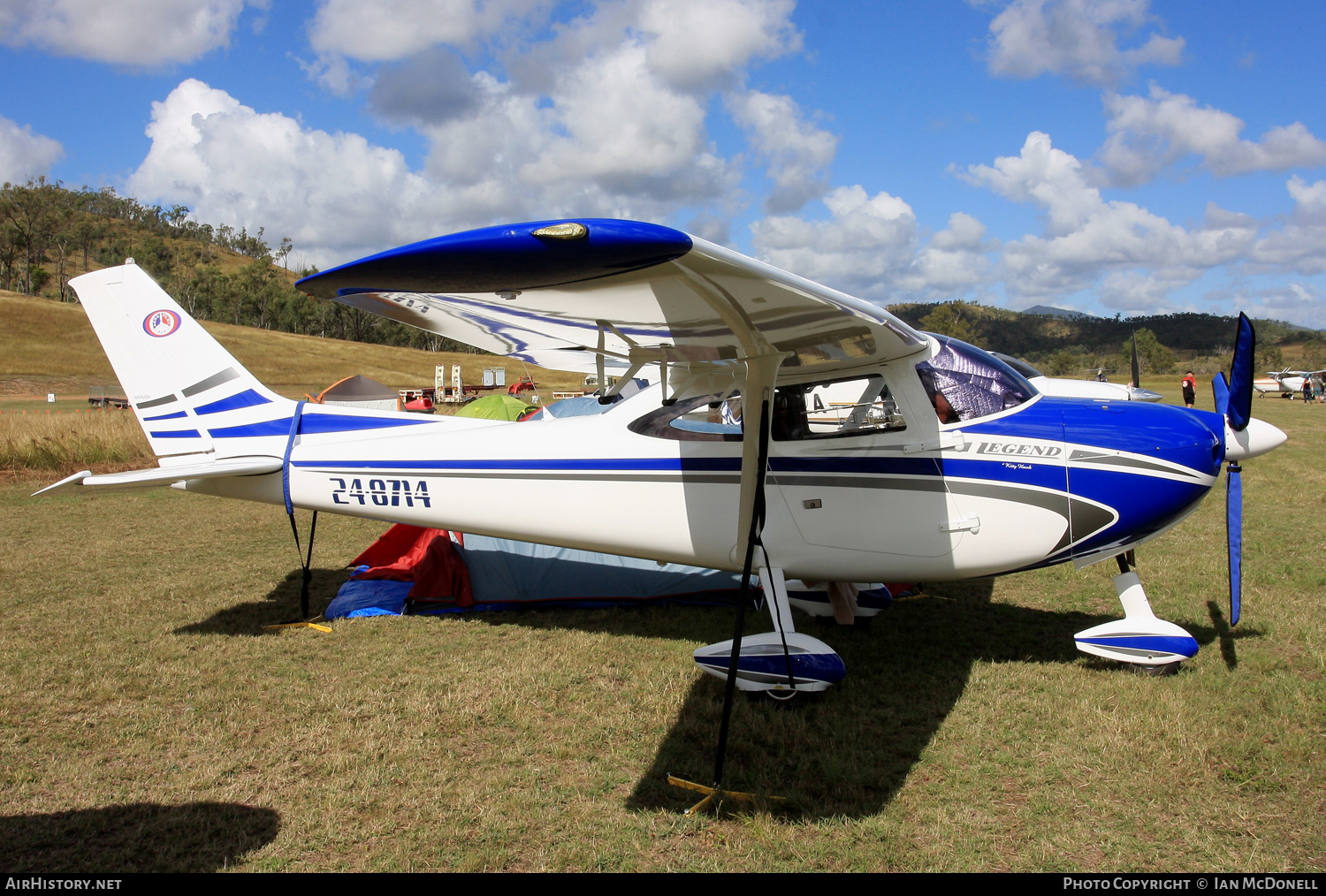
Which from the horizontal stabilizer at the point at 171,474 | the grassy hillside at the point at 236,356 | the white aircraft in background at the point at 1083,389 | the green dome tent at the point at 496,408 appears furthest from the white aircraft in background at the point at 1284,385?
the horizontal stabilizer at the point at 171,474

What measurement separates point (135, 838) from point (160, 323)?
4234mm

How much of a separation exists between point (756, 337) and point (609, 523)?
2.02 m

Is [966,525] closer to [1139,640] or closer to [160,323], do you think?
[1139,640]

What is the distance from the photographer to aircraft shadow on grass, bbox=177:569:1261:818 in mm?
3648

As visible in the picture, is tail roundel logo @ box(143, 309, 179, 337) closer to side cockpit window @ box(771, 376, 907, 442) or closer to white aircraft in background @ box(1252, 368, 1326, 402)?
side cockpit window @ box(771, 376, 907, 442)

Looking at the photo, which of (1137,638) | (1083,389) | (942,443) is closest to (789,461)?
(942,443)

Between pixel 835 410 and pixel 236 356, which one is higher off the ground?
pixel 236 356

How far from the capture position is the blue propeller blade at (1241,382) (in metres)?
4.41

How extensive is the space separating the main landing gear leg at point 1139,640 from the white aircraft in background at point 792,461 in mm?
13

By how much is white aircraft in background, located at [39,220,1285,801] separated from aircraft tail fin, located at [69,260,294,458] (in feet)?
1.15

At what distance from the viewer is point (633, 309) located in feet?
11.2

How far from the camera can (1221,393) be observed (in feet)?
16.5

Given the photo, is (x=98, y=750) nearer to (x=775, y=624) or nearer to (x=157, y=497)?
(x=775, y=624)
